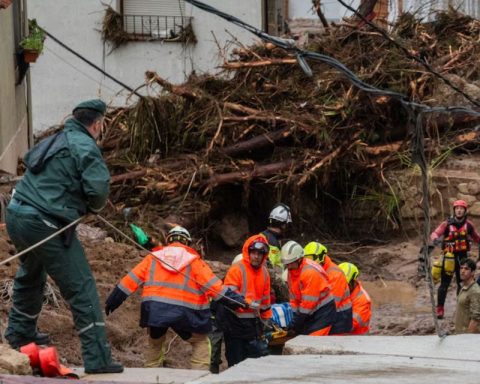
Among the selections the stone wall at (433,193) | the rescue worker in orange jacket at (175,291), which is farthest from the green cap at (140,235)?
the rescue worker in orange jacket at (175,291)

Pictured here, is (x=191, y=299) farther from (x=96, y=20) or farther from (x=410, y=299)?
(x=96, y=20)

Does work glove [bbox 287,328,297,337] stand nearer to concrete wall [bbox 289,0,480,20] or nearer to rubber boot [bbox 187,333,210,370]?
rubber boot [bbox 187,333,210,370]

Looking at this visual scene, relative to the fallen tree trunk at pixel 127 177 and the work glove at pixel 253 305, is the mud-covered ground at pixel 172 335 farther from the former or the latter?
the fallen tree trunk at pixel 127 177

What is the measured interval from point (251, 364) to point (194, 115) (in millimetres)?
10775

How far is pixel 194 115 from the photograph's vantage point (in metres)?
17.8

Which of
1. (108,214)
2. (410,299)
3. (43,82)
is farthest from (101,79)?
(410,299)

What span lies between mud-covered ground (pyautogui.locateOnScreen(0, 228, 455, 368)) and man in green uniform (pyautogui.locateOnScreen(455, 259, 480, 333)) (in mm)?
1668

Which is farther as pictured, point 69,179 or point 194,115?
point 194,115

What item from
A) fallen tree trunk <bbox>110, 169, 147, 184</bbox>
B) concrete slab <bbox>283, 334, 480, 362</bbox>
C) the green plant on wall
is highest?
the green plant on wall

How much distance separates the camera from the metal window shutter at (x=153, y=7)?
78.1ft

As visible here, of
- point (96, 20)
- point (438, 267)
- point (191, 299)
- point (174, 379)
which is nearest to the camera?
point (174, 379)

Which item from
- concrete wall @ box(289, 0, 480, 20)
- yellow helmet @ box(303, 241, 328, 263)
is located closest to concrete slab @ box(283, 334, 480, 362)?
yellow helmet @ box(303, 241, 328, 263)

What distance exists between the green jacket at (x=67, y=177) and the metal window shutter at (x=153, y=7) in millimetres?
16820

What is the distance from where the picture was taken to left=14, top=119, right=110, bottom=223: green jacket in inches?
283
